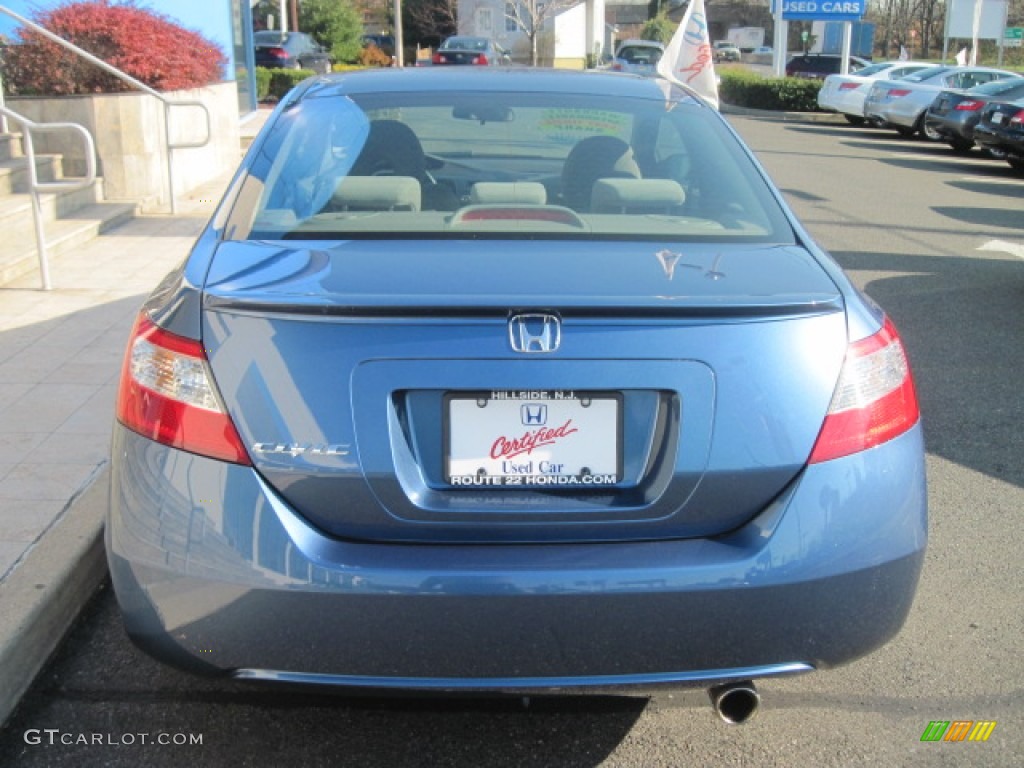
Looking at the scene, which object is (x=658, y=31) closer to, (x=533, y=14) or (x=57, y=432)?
(x=533, y=14)

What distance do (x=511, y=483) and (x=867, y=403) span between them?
2.76 feet

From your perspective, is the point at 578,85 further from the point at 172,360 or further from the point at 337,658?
the point at 337,658

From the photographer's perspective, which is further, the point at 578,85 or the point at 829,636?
the point at 578,85

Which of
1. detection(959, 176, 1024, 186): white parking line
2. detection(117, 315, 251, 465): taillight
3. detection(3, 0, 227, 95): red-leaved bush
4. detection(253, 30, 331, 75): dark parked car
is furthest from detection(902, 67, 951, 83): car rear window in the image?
detection(117, 315, 251, 465): taillight

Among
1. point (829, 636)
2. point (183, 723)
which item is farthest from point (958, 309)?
point (183, 723)

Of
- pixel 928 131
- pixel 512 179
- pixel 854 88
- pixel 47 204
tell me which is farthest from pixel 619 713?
pixel 854 88

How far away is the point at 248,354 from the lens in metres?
2.38

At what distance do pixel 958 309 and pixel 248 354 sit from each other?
22.6 ft

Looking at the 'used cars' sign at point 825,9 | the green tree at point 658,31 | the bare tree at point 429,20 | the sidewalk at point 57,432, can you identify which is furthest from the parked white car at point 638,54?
the sidewalk at point 57,432

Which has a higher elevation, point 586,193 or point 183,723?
point 586,193

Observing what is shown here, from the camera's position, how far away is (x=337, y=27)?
4344 centimetres

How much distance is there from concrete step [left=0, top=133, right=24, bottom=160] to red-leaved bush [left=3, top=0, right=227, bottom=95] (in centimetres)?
79

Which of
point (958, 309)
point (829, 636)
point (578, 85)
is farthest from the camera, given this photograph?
point (958, 309)

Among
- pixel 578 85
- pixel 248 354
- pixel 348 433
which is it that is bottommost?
pixel 348 433
